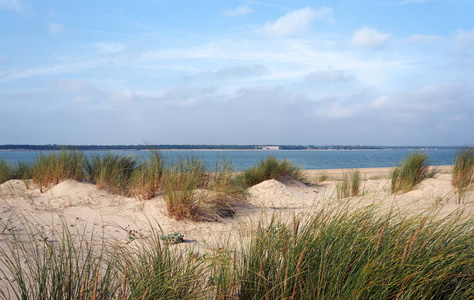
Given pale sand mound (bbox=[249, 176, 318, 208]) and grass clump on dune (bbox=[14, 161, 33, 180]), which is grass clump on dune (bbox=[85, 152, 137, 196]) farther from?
pale sand mound (bbox=[249, 176, 318, 208])

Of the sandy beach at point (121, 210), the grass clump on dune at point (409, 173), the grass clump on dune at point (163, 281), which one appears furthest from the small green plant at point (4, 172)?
the grass clump on dune at point (409, 173)

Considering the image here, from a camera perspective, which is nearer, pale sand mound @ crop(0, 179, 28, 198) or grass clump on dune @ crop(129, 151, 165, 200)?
grass clump on dune @ crop(129, 151, 165, 200)

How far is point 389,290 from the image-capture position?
6.73 ft

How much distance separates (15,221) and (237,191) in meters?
3.56

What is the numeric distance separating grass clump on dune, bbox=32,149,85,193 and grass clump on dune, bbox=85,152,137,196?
0.26 metres

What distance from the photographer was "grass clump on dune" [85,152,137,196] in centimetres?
716

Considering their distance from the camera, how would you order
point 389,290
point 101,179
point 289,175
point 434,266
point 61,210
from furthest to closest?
1. point 289,175
2. point 101,179
3. point 61,210
4. point 434,266
5. point 389,290

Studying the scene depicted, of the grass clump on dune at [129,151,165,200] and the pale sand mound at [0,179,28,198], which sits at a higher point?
the grass clump on dune at [129,151,165,200]

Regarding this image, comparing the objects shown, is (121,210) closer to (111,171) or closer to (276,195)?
(111,171)

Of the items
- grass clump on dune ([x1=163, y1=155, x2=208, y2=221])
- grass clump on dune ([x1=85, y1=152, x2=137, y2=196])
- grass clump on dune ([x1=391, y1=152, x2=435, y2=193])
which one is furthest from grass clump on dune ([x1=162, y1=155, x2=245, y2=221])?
grass clump on dune ([x1=391, y1=152, x2=435, y2=193])

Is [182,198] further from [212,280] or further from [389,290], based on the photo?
[389,290]

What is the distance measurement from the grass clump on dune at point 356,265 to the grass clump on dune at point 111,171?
528cm

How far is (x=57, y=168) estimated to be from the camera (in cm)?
749

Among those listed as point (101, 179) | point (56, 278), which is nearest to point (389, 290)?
point (56, 278)
